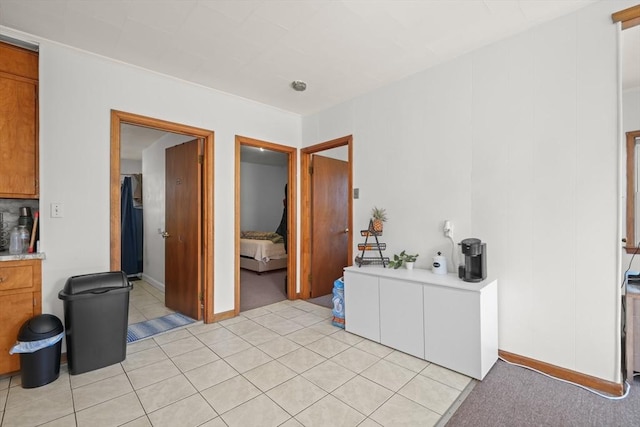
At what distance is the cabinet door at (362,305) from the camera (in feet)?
9.12

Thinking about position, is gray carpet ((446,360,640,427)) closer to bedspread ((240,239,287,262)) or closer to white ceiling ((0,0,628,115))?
white ceiling ((0,0,628,115))

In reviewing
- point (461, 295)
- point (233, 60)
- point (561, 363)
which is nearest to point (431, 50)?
point (233, 60)

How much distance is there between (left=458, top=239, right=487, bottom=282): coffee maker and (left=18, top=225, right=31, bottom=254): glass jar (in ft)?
11.3

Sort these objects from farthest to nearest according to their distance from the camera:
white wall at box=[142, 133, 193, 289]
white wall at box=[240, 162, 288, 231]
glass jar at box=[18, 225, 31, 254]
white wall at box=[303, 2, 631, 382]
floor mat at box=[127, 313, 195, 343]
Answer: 1. white wall at box=[240, 162, 288, 231]
2. white wall at box=[142, 133, 193, 289]
3. floor mat at box=[127, 313, 195, 343]
4. glass jar at box=[18, 225, 31, 254]
5. white wall at box=[303, 2, 631, 382]

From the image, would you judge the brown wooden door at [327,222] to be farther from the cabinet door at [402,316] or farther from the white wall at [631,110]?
the white wall at [631,110]

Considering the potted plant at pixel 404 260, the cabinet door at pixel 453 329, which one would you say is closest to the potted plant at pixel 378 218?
the potted plant at pixel 404 260

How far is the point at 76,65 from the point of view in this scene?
2.50m

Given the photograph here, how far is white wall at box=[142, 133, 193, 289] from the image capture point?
14.8 ft

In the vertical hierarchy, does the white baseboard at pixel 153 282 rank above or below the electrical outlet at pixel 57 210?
below

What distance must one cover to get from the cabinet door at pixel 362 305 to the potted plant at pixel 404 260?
31 cm

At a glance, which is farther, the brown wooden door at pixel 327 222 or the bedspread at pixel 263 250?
the bedspread at pixel 263 250

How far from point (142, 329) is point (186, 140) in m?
2.28

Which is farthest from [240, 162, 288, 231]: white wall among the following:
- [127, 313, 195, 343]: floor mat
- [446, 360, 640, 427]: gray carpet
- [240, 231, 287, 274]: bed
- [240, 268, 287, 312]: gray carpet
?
[446, 360, 640, 427]: gray carpet

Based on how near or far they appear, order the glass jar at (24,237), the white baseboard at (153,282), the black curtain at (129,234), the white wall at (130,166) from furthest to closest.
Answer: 1. the white wall at (130,166)
2. the black curtain at (129,234)
3. the white baseboard at (153,282)
4. the glass jar at (24,237)
